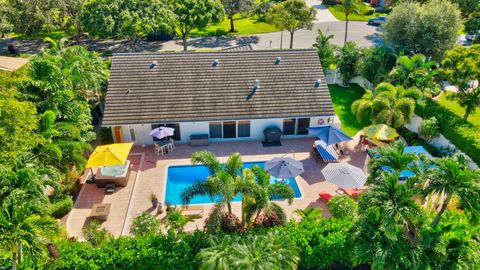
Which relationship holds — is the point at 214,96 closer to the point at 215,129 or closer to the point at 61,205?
the point at 215,129

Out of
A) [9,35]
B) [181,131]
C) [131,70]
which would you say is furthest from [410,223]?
[9,35]

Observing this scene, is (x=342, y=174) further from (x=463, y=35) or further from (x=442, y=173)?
(x=463, y=35)

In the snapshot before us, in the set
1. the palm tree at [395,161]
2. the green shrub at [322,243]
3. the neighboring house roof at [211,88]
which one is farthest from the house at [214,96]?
the green shrub at [322,243]

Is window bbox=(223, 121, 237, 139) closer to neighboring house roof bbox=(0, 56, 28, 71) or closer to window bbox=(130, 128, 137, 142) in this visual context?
window bbox=(130, 128, 137, 142)

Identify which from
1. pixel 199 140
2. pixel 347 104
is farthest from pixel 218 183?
pixel 347 104

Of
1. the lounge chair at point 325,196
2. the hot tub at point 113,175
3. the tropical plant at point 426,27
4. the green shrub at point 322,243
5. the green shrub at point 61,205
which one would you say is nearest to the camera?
the green shrub at point 322,243

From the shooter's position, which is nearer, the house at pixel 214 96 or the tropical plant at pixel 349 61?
the house at pixel 214 96

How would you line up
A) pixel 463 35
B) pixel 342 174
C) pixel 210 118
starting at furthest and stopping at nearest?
pixel 463 35 < pixel 210 118 < pixel 342 174

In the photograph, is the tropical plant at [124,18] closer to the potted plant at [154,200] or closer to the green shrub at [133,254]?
the potted plant at [154,200]
